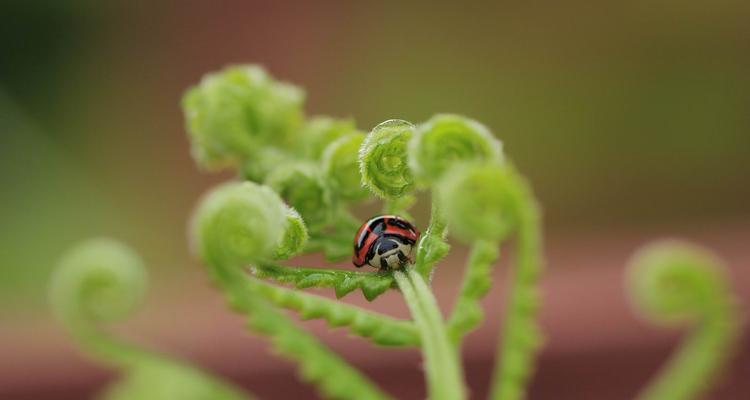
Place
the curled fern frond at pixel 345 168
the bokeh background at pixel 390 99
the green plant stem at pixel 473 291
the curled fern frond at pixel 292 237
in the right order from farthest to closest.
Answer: the bokeh background at pixel 390 99
the curled fern frond at pixel 345 168
the curled fern frond at pixel 292 237
the green plant stem at pixel 473 291

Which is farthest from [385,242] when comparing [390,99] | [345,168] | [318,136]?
[390,99]

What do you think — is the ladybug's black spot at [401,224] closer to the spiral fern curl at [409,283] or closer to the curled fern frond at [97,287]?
the spiral fern curl at [409,283]

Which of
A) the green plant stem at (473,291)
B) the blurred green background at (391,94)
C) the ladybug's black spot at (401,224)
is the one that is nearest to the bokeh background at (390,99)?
the blurred green background at (391,94)

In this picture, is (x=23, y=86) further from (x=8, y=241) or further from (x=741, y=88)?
(x=741, y=88)

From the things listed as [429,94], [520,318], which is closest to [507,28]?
[429,94]

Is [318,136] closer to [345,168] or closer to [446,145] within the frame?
[345,168]

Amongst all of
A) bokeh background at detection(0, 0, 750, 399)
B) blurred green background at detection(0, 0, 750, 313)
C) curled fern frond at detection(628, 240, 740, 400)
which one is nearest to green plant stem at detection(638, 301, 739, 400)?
curled fern frond at detection(628, 240, 740, 400)
